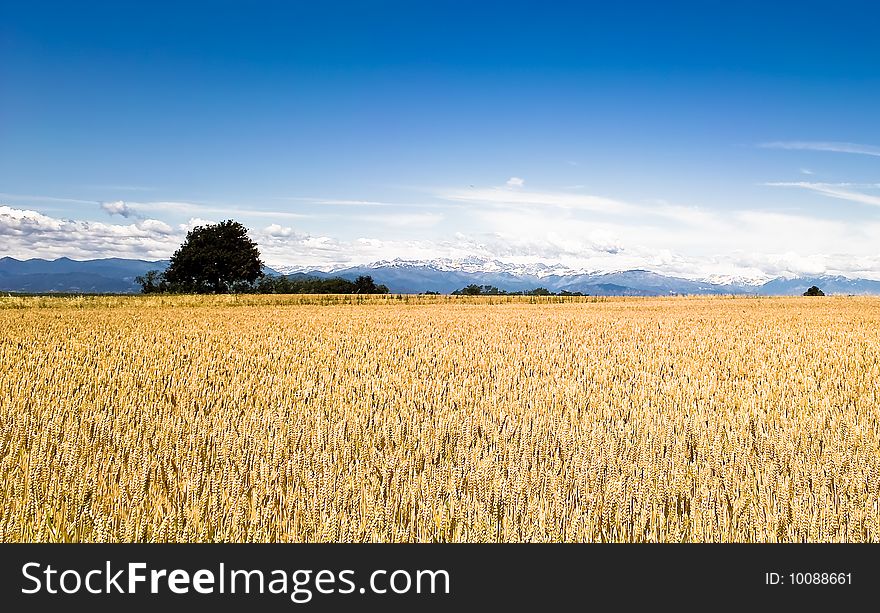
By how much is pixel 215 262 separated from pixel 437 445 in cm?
7694

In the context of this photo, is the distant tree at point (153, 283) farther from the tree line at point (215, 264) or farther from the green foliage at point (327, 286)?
the green foliage at point (327, 286)

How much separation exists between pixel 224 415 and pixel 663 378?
715 centimetres

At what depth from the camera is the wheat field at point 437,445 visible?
16.2 ft

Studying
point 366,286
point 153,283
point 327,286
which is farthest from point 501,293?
point 153,283

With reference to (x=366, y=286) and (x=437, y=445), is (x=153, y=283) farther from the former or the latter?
(x=437, y=445)

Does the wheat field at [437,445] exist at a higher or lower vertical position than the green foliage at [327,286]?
lower

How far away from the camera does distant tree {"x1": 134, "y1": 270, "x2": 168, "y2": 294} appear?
82.6 m

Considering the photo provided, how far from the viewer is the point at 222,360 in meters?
13.0

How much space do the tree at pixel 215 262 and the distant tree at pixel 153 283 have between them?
4.31ft

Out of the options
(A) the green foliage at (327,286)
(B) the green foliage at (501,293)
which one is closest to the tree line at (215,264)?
(A) the green foliage at (327,286)

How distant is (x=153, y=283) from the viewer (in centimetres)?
8994
